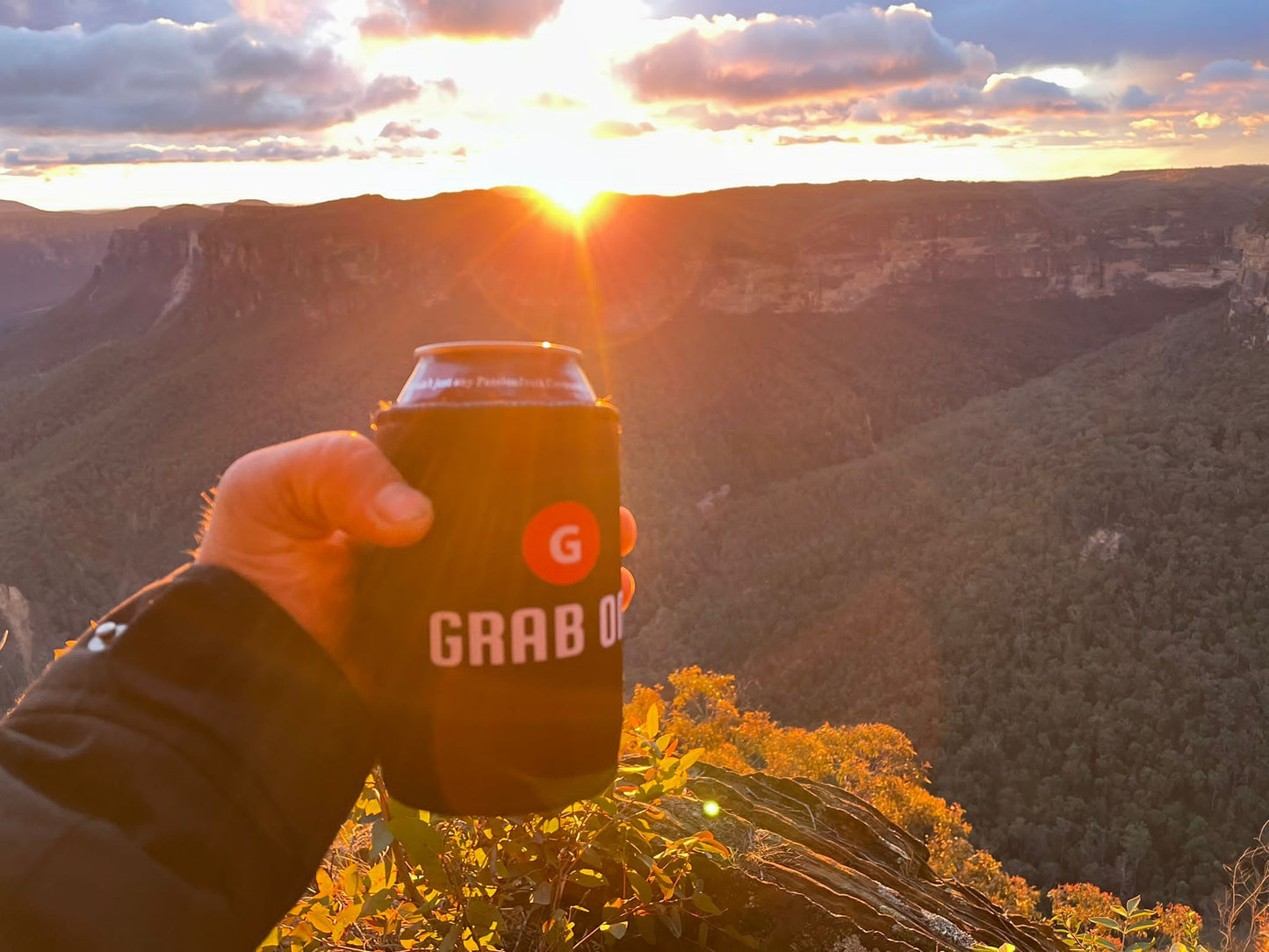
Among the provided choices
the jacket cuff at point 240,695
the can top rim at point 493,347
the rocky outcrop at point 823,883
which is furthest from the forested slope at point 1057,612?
the can top rim at point 493,347

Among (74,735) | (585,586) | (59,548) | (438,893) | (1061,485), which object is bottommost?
(59,548)

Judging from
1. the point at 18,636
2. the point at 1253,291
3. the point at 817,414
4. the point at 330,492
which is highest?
the point at 330,492

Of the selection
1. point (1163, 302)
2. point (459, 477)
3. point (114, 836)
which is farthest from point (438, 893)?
point (1163, 302)

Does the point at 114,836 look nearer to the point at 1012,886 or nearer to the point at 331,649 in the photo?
the point at 331,649

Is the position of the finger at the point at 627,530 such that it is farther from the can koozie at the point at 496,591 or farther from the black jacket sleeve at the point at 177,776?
the black jacket sleeve at the point at 177,776

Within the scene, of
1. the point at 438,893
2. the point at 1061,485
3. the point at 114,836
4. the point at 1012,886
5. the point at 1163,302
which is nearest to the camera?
the point at 114,836

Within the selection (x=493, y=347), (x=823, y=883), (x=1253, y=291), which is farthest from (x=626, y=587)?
(x=1253, y=291)

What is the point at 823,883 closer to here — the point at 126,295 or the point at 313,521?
the point at 313,521
